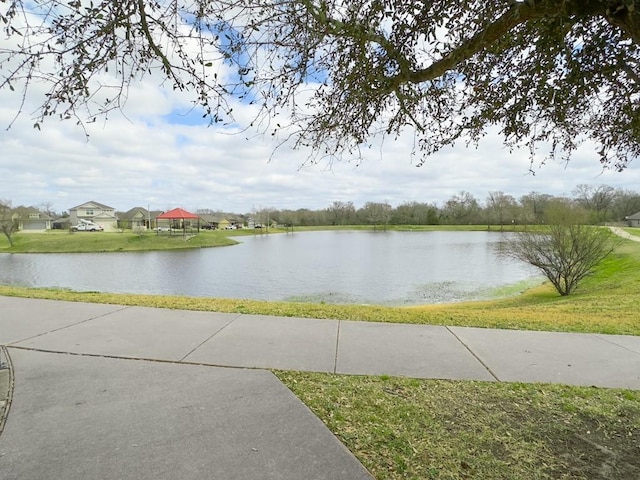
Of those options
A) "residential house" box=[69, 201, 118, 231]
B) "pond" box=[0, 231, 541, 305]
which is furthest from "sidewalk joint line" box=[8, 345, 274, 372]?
"residential house" box=[69, 201, 118, 231]

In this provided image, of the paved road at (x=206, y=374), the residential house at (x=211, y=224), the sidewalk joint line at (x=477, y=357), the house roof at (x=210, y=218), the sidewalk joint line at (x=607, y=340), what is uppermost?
the house roof at (x=210, y=218)

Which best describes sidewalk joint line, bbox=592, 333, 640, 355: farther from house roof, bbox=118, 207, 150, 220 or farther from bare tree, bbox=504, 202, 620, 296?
house roof, bbox=118, 207, 150, 220

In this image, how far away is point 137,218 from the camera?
85.2 metres

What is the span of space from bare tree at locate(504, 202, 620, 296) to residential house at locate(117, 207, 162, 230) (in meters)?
72.4

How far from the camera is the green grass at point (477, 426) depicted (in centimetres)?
207

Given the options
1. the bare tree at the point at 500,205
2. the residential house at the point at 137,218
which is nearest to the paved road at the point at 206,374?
the bare tree at the point at 500,205

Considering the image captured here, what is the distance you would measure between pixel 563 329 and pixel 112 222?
91602 mm

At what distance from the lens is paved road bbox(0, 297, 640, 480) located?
2.08 m

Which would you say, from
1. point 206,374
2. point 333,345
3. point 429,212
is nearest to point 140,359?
point 206,374

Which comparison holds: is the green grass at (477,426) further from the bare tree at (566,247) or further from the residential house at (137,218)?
the residential house at (137,218)

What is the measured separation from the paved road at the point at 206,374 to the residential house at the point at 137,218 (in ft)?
250

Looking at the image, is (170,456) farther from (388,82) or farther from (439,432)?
(388,82)

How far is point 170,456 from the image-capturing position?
2102 millimetres

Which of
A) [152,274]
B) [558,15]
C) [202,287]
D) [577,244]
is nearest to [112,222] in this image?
[152,274]
